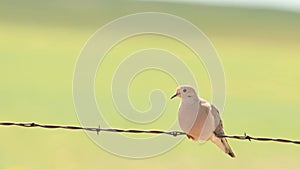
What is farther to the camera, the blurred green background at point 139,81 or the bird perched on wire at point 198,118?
the blurred green background at point 139,81

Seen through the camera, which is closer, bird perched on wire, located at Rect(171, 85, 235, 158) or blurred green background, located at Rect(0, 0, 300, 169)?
bird perched on wire, located at Rect(171, 85, 235, 158)

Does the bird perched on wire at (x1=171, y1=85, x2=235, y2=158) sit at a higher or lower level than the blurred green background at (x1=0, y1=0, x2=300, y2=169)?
lower

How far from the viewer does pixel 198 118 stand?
173 centimetres

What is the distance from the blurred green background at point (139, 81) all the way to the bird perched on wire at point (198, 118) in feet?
5.78

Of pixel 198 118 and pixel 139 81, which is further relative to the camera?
pixel 139 81

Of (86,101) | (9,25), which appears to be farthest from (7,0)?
(86,101)

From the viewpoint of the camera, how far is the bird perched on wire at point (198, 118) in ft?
5.62

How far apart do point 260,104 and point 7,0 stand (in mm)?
4638

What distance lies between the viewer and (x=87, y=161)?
3.72 metres

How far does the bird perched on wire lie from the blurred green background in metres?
1.76

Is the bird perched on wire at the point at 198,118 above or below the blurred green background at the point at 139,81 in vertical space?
below

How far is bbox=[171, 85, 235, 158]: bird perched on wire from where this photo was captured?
1.71m

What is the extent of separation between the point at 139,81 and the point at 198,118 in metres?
3.90

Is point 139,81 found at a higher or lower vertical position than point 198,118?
higher
